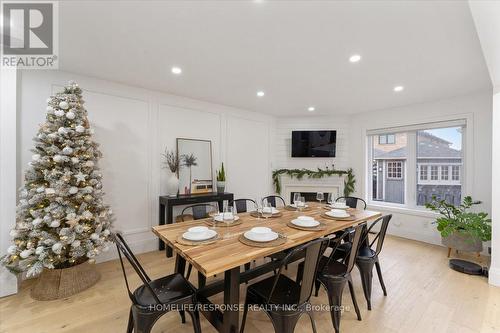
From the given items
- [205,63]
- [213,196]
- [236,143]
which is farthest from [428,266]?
[205,63]

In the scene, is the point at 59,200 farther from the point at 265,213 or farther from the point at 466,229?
the point at 466,229

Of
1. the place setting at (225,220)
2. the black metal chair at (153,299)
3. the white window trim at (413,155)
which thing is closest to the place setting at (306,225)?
the place setting at (225,220)

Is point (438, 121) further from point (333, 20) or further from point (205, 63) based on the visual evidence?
point (205, 63)

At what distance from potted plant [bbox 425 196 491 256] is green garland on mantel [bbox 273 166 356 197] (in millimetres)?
1682

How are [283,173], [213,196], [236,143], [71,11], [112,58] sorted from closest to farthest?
1. [71,11]
2. [112,58]
3. [213,196]
4. [236,143]
5. [283,173]

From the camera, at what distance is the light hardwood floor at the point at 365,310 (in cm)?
191

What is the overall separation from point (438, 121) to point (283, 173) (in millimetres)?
3059

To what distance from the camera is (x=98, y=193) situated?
259 cm

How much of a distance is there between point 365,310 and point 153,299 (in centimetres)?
197

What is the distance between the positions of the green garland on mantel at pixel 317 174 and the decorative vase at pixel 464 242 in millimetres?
1847

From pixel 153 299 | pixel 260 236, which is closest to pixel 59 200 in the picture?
pixel 153 299

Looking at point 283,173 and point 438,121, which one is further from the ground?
point 438,121

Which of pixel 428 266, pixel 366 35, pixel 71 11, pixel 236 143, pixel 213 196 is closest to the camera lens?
pixel 71 11

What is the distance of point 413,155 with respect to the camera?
4332mm
